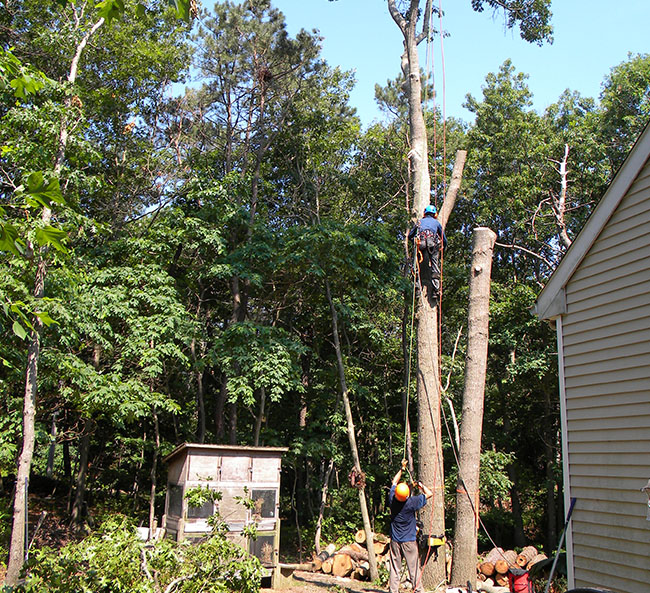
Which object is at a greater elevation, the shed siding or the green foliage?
the green foliage

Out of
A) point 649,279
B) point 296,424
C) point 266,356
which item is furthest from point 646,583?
point 296,424

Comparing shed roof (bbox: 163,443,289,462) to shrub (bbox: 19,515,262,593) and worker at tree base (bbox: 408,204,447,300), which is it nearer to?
shrub (bbox: 19,515,262,593)

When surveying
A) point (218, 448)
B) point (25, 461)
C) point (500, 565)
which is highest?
point (218, 448)

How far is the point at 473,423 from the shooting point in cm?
674

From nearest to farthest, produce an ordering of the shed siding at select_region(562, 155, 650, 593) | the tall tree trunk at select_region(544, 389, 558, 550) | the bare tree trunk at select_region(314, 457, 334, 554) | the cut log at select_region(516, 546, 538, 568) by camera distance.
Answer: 1. the shed siding at select_region(562, 155, 650, 593)
2. the cut log at select_region(516, 546, 538, 568)
3. the bare tree trunk at select_region(314, 457, 334, 554)
4. the tall tree trunk at select_region(544, 389, 558, 550)

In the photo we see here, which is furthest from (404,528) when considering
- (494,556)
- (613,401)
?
(494,556)

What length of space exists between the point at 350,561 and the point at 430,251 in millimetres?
8367

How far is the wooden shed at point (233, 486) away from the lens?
9.81m

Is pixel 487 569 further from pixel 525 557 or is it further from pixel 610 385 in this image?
pixel 610 385

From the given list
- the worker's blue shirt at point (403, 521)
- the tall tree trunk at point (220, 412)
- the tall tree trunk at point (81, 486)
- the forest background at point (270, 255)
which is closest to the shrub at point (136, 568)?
the worker's blue shirt at point (403, 521)

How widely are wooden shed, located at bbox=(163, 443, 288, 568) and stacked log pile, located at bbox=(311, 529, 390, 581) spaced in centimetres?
263

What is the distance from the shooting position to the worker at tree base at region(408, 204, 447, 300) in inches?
280

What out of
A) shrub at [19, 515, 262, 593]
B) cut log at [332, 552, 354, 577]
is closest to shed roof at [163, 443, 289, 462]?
cut log at [332, 552, 354, 577]

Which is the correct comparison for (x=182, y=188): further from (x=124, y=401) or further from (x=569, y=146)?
(x=569, y=146)
